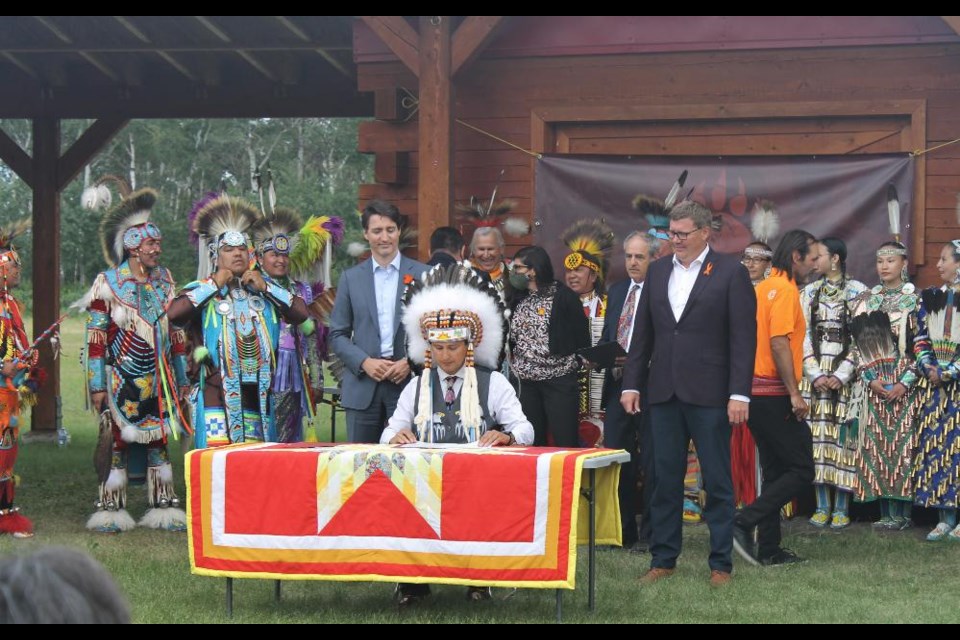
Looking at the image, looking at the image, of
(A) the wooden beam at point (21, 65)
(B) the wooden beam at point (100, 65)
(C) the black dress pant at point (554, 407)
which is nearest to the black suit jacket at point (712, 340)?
(C) the black dress pant at point (554, 407)

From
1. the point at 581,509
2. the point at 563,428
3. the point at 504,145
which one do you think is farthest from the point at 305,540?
the point at 504,145

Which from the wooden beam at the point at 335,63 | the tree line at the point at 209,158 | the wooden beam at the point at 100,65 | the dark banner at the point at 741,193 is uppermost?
the tree line at the point at 209,158

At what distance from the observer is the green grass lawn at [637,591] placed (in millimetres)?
5910

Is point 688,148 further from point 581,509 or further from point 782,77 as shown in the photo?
point 581,509

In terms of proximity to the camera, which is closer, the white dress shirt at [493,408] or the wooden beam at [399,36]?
the white dress shirt at [493,408]

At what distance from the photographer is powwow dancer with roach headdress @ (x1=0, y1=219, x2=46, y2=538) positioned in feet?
27.2

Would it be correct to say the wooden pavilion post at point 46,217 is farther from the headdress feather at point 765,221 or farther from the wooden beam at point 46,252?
the headdress feather at point 765,221

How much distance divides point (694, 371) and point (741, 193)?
297 cm

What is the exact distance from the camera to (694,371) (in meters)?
6.64

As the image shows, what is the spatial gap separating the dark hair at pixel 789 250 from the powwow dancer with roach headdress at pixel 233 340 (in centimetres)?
266

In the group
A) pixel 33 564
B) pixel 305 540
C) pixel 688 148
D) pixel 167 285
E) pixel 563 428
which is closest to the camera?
pixel 33 564

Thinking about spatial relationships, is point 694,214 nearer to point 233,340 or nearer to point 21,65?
point 233,340

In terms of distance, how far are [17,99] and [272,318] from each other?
6950mm

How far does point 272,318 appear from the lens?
8195 millimetres
